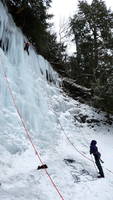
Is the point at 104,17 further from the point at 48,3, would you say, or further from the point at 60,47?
the point at 48,3

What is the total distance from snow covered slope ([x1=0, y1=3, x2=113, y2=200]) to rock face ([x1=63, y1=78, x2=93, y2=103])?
1436 millimetres

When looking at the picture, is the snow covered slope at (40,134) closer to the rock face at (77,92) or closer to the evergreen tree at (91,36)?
the rock face at (77,92)

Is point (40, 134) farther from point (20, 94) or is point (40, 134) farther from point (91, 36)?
point (91, 36)

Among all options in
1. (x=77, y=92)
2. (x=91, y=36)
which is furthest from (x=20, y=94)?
(x=91, y=36)

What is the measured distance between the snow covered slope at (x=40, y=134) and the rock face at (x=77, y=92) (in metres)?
1.44

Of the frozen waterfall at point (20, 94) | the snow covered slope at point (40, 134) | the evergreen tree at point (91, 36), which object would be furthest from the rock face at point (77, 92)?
the frozen waterfall at point (20, 94)

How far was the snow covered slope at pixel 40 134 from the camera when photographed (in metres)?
8.20

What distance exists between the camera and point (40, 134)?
12055mm

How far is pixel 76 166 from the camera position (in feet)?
34.9

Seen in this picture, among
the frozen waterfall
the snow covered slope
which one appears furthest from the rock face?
the frozen waterfall

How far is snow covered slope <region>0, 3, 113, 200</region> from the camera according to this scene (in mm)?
8203

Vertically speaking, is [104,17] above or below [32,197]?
above

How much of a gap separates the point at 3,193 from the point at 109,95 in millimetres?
12270

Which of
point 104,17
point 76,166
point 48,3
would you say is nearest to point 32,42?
point 48,3
